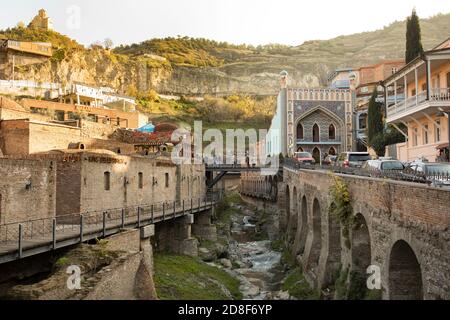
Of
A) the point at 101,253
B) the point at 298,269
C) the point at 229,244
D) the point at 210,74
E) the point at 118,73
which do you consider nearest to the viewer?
the point at 101,253

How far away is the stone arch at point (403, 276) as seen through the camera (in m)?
11.9

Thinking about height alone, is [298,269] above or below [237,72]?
below

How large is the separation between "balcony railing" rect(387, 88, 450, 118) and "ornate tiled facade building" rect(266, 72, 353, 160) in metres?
20.7

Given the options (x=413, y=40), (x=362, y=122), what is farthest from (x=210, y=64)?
(x=413, y=40)

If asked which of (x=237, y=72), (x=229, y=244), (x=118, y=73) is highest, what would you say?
(x=237, y=72)

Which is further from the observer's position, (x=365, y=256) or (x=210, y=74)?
(x=210, y=74)

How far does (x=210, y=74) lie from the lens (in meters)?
117

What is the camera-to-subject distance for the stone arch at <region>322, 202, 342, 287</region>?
708 inches

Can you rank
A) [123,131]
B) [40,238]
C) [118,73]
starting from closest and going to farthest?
1. [40,238]
2. [123,131]
3. [118,73]

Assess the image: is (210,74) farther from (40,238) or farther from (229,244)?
(40,238)

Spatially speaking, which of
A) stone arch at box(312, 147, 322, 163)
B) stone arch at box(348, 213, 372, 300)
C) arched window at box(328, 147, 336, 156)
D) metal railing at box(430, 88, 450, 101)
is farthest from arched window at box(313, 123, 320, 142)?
stone arch at box(348, 213, 372, 300)

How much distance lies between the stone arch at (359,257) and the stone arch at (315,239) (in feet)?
20.0

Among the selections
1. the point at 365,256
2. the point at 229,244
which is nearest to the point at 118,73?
the point at 229,244
